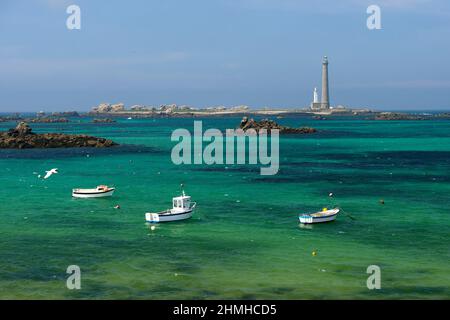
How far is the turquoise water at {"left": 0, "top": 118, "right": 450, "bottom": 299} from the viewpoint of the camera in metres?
32.3

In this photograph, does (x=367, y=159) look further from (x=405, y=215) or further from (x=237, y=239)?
(x=237, y=239)

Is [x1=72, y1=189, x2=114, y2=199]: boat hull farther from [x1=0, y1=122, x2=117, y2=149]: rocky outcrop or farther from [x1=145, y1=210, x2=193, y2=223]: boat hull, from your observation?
[x1=0, y1=122, x2=117, y2=149]: rocky outcrop

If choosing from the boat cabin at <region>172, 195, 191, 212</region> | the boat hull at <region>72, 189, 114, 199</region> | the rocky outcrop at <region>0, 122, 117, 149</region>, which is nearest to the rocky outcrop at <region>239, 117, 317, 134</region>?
the rocky outcrop at <region>0, 122, 117, 149</region>

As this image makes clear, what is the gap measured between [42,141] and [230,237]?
94.6 metres

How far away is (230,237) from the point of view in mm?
43000

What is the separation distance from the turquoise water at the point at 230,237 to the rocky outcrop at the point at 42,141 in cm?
4559

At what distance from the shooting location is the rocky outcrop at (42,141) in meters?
125

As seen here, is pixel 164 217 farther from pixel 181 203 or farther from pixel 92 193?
pixel 92 193

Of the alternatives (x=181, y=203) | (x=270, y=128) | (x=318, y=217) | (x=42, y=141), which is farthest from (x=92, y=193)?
(x=270, y=128)

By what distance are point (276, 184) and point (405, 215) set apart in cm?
2114

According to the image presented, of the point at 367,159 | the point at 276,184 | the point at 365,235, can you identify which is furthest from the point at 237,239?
the point at 367,159

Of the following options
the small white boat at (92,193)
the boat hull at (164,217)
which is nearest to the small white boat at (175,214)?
the boat hull at (164,217)

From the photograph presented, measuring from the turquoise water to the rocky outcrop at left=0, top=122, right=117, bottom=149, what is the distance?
45592 mm

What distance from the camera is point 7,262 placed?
3672 cm
